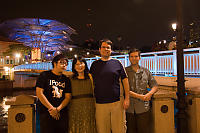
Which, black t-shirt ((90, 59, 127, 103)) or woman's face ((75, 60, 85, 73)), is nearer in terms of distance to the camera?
black t-shirt ((90, 59, 127, 103))

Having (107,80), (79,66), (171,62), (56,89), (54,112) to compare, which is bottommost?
(54,112)

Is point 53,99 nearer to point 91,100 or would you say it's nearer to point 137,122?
point 91,100

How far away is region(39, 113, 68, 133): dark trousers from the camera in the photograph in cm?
291

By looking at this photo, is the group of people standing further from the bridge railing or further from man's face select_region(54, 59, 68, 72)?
the bridge railing

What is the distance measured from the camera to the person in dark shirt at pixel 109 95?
2961 mm

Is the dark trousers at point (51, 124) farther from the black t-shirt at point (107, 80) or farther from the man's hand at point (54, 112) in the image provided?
the black t-shirt at point (107, 80)

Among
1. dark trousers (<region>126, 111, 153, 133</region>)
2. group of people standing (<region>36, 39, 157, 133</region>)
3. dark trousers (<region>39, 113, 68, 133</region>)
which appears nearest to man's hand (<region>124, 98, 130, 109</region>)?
group of people standing (<region>36, 39, 157, 133</region>)

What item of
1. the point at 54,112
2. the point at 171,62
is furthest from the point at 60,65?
the point at 171,62

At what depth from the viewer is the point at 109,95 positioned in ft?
9.71

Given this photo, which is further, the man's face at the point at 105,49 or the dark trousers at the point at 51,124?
the man's face at the point at 105,49

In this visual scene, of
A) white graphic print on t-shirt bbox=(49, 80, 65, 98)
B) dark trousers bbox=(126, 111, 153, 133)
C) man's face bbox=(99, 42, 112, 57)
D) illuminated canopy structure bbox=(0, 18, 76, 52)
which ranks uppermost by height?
illuminated canopy structure bbox=(0, 18, 76, 52)

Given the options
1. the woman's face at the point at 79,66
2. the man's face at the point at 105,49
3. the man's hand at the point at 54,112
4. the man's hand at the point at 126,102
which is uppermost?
the man's face at the point at 105,49

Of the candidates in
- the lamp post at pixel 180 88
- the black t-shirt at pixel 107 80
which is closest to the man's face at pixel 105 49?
the black t-shirt at pixel 107 80

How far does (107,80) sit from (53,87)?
1.05 metres
